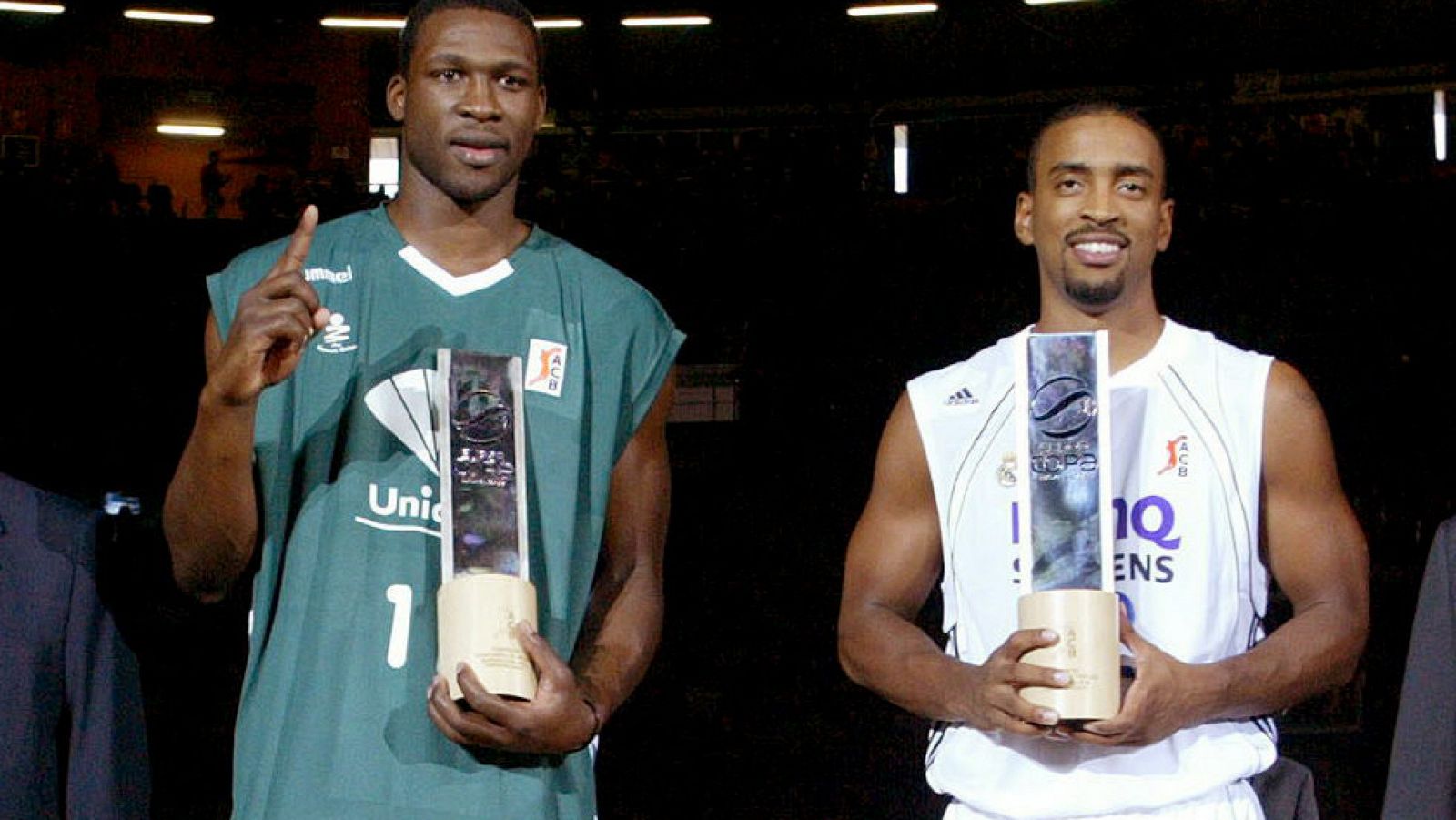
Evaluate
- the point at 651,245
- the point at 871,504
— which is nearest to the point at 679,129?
the point at 651,245

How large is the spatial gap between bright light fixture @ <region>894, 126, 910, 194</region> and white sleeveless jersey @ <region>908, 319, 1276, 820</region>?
13170 millimetres

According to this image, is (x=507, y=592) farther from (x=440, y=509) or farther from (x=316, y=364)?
(x=316, y=364)

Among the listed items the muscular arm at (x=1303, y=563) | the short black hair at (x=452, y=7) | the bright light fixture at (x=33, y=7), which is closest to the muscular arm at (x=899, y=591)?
the muscular arm at (x=1303, y=563)

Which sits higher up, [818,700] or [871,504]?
[871,504]

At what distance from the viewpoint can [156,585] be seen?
2551 mm

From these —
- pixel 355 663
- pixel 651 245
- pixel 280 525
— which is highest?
pixel 651 245

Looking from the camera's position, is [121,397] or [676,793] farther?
[121,397]

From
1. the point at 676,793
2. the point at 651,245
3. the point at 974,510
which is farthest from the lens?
the point at 651,245

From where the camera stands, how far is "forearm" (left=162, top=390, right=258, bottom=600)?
7.38ft

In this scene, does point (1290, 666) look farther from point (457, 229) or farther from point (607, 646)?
point (457, 229)

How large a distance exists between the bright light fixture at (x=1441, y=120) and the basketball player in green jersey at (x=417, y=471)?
1354cm

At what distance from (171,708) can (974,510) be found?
5029 mm

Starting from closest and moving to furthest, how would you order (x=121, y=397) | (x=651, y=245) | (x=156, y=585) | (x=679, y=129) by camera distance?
(x=156, y=585)
(x=121, y=397)
(x=651, y=245)
(x=679, y=129)

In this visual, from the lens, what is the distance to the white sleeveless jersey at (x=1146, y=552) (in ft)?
→ 8.89
